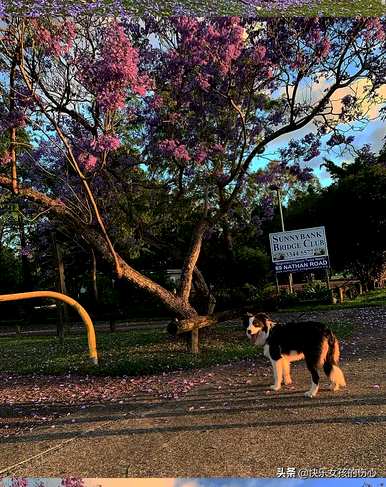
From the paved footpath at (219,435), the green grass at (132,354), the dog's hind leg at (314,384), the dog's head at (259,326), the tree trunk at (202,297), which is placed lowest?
the paved footpath at (219,435)

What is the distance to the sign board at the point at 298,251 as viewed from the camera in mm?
15133

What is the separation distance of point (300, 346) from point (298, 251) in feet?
33.3

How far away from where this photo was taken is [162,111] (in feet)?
29.6

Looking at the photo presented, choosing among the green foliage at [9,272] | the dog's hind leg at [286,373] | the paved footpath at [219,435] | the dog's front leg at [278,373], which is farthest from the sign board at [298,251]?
the dog's front leg at [278,373]

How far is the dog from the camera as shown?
17.1ft

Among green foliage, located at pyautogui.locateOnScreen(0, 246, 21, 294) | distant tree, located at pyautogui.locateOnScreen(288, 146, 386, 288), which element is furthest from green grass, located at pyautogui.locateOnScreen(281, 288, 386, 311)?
green foliage, located at pyautogui.locateOnScreen(0, 246, 21, 294)

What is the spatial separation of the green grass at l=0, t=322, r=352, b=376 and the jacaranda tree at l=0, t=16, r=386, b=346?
77 cm

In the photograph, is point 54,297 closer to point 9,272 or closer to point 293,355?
point 293,355

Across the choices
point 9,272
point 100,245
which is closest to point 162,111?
point 100,245

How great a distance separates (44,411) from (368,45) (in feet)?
22.3

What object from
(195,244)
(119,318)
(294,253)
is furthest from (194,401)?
(294,253)

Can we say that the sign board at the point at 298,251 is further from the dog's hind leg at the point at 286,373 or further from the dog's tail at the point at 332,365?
the dog's tail at the point at 332,365

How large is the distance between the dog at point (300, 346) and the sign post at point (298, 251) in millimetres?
9319

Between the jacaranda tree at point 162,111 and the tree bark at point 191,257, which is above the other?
the jacaranda tree at point 162,111
